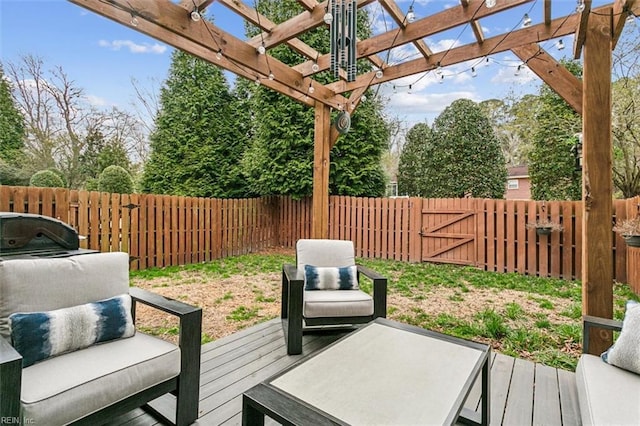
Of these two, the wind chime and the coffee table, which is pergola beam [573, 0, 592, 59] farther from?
the coffee table

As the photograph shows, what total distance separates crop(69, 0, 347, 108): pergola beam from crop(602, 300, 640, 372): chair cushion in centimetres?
357

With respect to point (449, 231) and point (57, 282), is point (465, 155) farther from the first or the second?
point (57, 282)

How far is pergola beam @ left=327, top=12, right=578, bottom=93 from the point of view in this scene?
9.64 feet

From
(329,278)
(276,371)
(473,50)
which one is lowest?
(276,371)

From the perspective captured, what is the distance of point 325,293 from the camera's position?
2766 mm

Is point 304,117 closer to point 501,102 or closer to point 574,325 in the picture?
point 574,325

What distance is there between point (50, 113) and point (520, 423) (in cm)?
1173

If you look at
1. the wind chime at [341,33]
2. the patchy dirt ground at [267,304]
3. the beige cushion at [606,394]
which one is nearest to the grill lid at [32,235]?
the patchy dirt ground at [267,304]

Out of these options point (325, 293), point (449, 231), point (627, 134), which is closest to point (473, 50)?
point (325, 293)

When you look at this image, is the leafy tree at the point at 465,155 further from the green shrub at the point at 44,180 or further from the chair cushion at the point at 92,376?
the green shrub at the point at 44,180

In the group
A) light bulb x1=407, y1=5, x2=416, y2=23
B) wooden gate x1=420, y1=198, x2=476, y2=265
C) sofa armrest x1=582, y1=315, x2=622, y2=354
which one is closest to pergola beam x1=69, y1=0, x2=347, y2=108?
light bulb x1=407, y1=5, x2=416, y2=23

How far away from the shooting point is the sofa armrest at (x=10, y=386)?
1.06m

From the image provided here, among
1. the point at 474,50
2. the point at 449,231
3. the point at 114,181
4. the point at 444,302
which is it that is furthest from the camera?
the point at 114,181

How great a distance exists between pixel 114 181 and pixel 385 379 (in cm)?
709
